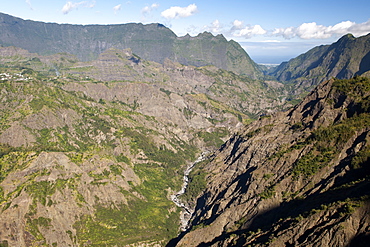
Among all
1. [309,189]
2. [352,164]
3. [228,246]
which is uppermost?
[352,164]

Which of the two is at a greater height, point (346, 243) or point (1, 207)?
point (346, 243)

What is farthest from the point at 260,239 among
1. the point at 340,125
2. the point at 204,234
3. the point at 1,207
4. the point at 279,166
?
the point at 1,207

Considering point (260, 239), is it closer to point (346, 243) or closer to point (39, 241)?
point (346, 243)

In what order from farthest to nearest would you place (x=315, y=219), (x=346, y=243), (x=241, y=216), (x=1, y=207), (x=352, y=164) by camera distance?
(x=1, y=207) < (x=241, y=216) < (x=352, y=164) < (x=315, y=219) < (x=346, y=243)

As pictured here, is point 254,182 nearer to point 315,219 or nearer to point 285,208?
point 285,208

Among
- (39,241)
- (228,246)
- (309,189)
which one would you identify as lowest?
(39,241)

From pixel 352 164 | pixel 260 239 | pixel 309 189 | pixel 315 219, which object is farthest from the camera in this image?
pixel 309 189

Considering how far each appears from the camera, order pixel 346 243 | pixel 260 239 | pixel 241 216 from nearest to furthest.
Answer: pixel 346 243 < pixel 260 239 < pixel 241 216

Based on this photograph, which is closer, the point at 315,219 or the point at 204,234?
the point at 315,219

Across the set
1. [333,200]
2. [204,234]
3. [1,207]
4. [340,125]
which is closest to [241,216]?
[204,234]
